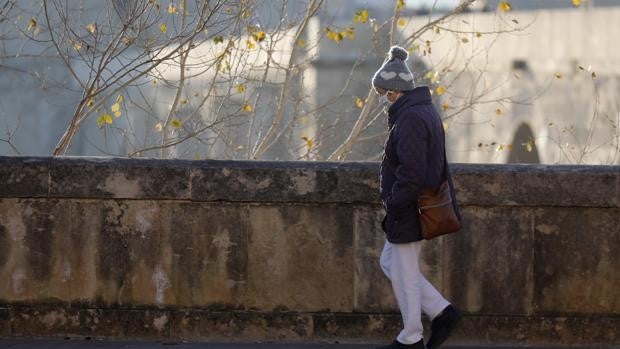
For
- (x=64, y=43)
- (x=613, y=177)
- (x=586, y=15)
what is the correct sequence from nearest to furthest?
(x=613, y=177) < (x=64, y=43) < (x=586, y=15)

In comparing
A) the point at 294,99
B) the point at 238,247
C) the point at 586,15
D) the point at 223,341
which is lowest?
the point at 223,341

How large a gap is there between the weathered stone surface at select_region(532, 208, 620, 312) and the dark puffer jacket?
1242mm

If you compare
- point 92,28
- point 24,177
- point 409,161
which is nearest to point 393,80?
point 409,161

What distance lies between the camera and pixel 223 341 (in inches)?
303

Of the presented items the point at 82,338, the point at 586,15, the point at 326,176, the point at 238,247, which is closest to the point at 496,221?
the point at 326,176

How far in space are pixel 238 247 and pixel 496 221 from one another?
159 centimetres

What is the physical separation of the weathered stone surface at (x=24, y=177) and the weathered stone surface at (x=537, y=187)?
8.32 feet

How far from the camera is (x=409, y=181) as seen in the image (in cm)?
638

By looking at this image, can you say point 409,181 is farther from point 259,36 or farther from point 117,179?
Result: point 259,36

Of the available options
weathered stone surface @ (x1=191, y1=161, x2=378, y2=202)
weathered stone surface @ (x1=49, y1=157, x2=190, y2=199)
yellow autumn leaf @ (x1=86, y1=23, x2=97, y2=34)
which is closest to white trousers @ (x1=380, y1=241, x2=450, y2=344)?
weathered stone surface @ (x1=191, y1=161, x2=378, y2=202)

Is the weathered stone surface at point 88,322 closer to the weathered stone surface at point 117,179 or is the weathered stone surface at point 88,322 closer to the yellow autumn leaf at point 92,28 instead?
the weathered stone surface at point 117,179

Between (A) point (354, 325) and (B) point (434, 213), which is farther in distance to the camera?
(A) point (354, 325)

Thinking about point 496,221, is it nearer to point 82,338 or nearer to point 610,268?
point 610,268

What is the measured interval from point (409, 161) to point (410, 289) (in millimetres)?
723
